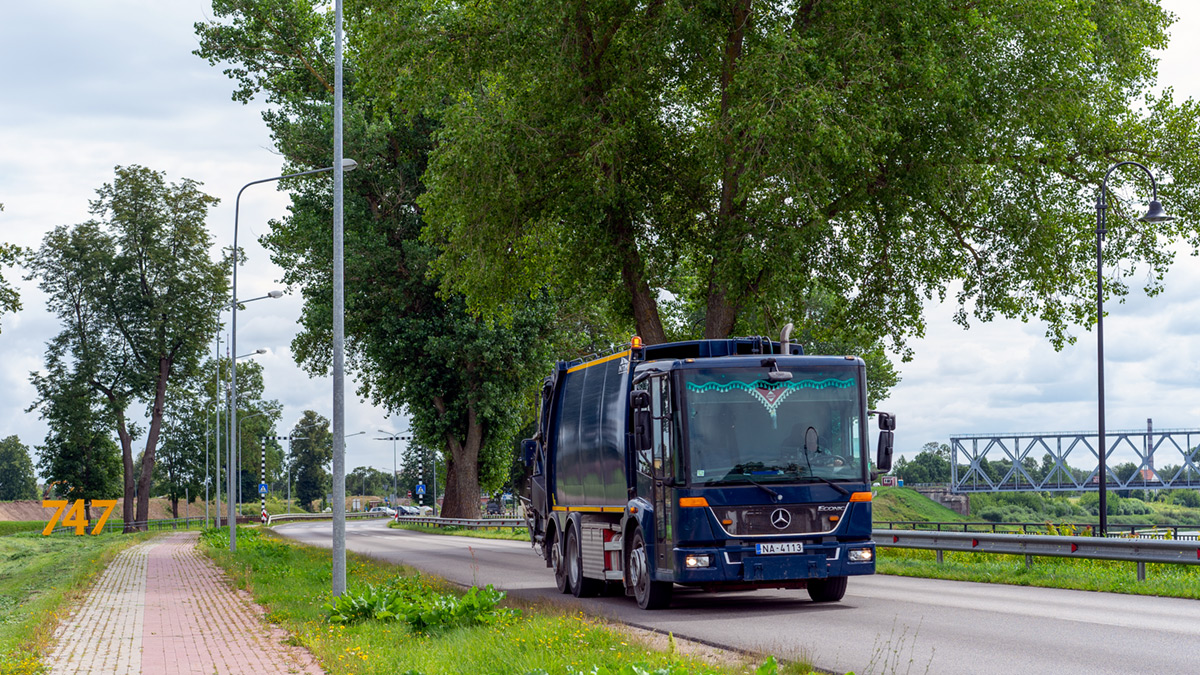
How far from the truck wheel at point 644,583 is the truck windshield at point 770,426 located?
1512 millimetres

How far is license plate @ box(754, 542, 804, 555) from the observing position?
45.7 feet

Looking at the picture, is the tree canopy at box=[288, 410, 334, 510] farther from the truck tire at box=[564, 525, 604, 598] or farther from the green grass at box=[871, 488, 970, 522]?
the truck tire at box=[564, 525, 604, 598]

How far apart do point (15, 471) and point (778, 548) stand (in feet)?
564

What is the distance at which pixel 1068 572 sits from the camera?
18281 millimetres

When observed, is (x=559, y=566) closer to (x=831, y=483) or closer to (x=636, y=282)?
(x=831, y=483)

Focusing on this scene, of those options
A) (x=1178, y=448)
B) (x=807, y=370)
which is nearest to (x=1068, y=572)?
(x=807, y=370)

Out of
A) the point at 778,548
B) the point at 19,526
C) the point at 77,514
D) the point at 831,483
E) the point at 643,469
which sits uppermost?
the point at 643,469

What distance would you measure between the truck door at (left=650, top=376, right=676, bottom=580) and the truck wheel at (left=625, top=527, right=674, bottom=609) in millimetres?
361

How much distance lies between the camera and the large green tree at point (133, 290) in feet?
209

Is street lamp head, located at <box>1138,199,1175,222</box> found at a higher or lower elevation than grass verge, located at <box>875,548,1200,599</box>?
higher

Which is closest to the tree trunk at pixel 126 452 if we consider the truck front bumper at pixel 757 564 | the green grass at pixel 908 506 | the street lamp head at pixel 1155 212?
the green grass at pixel 908 506

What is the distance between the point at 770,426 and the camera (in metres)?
14.3

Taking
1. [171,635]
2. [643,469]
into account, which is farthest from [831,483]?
[171,635]

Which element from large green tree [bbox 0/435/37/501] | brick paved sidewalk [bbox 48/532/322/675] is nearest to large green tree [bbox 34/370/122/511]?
brick paved sidewalk [bbox 48/532/322/675]
